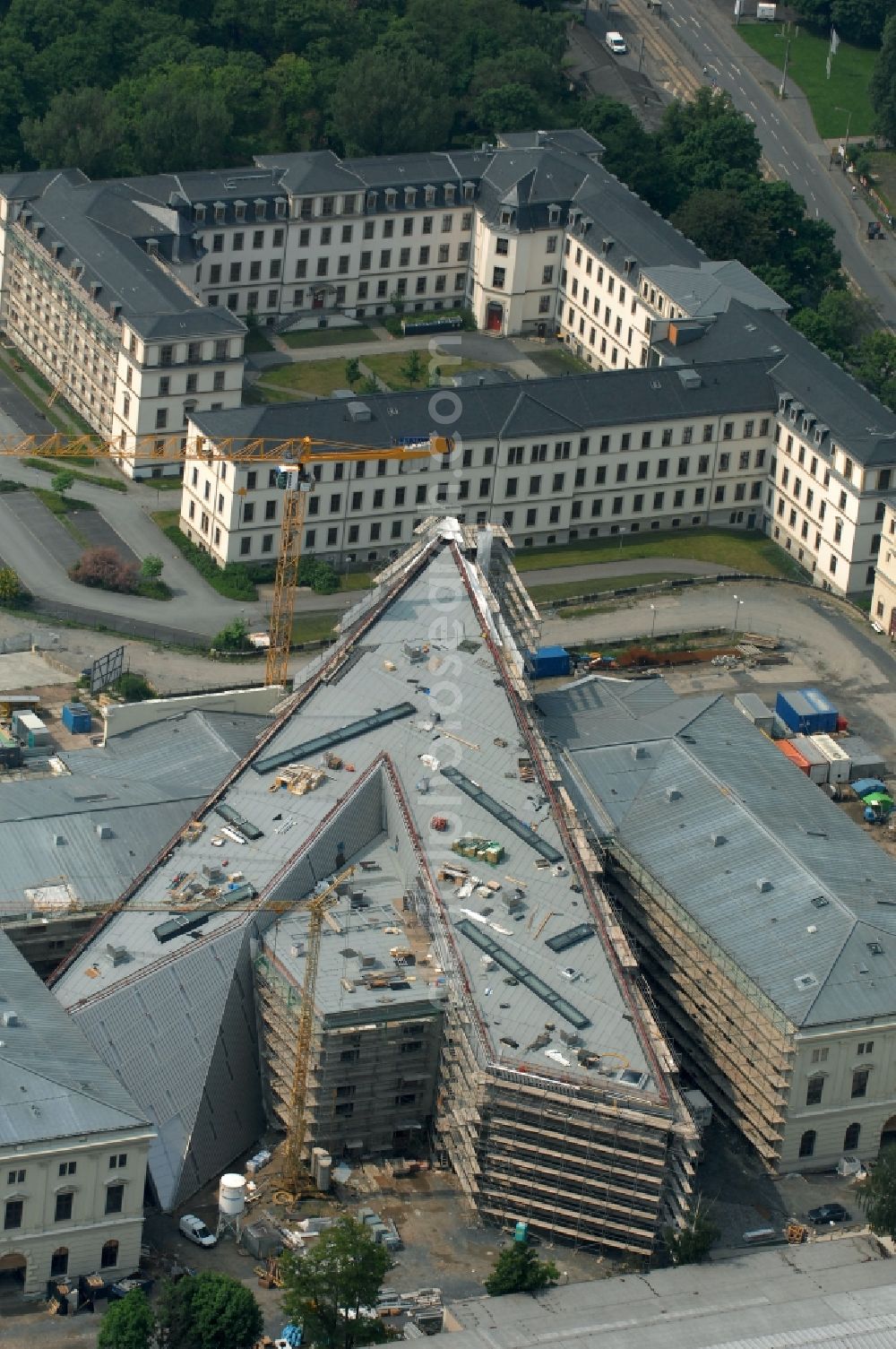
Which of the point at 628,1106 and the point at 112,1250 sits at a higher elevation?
the point at 628,1106

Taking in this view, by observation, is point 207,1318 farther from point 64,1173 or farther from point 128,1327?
point 64,1173

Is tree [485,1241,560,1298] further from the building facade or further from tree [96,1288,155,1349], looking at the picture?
the building facade

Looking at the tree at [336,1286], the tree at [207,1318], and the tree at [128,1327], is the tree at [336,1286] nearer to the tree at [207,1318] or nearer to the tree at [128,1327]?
the tree at [207,1318]

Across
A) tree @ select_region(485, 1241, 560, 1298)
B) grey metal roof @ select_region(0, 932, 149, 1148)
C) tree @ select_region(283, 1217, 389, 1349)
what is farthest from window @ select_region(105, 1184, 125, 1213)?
tree @ select_region(485, 1241, 560, 1298)

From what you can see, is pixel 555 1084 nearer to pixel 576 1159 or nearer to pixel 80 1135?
pixel 576 1159

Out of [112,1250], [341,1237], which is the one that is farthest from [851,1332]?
[112,1250]

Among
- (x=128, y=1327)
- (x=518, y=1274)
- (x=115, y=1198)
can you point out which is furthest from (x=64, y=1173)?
(x=518, y=1274)

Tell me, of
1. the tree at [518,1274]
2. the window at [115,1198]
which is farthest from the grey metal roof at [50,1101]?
the tree at [518,1274]
